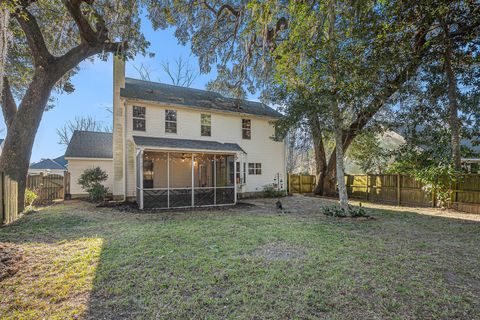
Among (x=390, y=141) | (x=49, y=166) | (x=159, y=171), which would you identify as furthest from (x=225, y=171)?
(x=49, y=166)

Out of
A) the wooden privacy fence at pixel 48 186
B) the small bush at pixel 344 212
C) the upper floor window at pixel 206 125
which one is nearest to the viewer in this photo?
the small bush at pixel 344 212

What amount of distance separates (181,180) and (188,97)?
528cm

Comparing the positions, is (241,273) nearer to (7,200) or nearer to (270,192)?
(7,200)

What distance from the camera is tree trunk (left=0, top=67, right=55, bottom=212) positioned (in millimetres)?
9031

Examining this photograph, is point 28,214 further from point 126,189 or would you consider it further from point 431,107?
point 431,107

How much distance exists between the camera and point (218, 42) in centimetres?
1333

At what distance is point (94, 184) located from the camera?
43.7 feet

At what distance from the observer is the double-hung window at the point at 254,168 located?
614 inches

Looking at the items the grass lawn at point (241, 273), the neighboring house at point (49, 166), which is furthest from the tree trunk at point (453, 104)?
the neighboring house at point (49, 166)

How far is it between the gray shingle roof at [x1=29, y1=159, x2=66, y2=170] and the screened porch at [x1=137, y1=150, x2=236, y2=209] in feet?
58.7

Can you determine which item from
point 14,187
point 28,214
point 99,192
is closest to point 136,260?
point 14,187

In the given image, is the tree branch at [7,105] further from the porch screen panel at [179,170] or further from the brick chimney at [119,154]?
the porch screen panel at [179,170]

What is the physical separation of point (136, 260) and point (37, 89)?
9612 millimetres

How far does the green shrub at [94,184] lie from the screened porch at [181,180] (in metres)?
2.25
